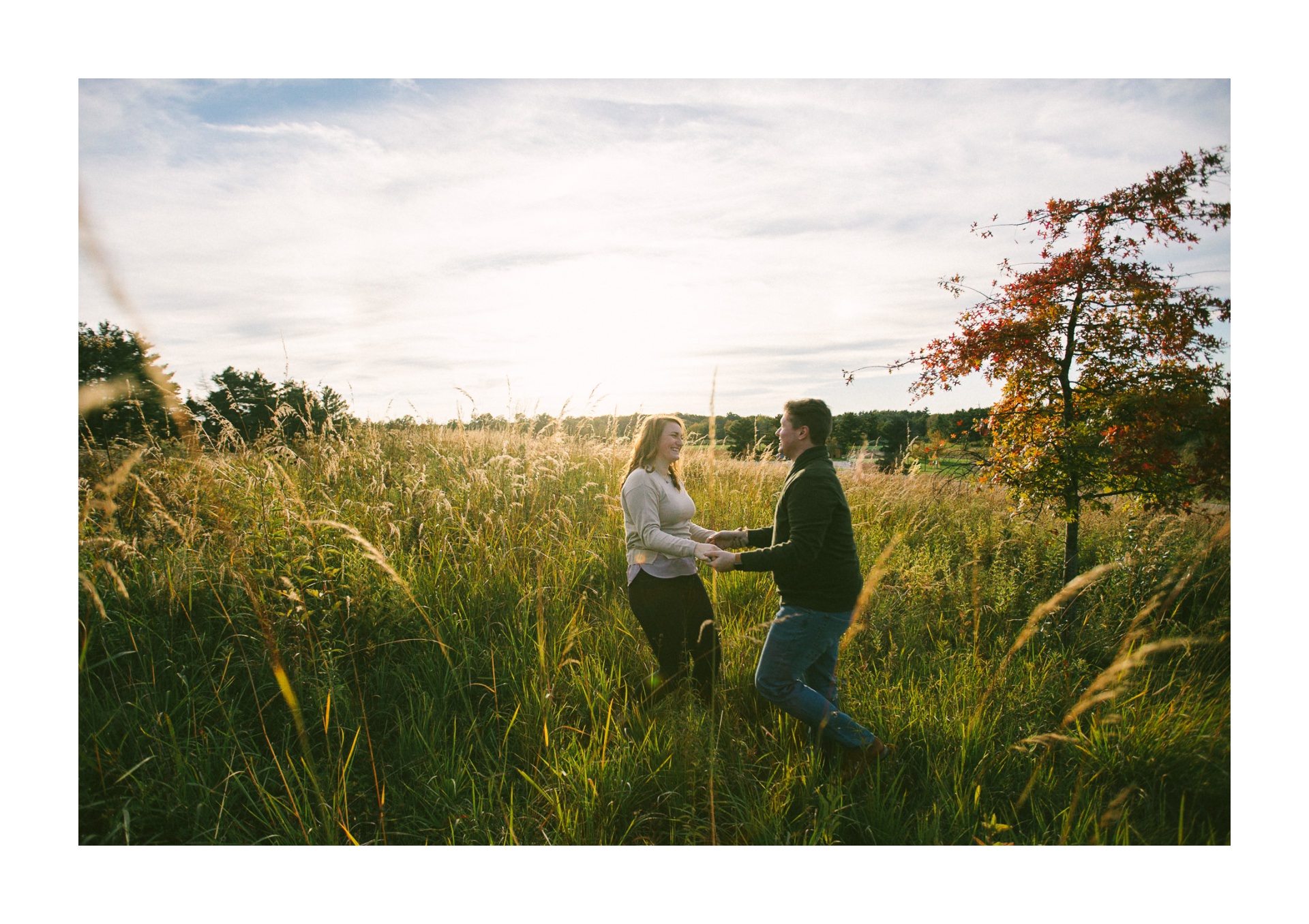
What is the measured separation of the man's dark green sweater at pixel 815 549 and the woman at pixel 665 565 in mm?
388

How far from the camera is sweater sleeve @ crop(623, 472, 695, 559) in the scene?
2771mm

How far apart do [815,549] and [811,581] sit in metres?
0.20

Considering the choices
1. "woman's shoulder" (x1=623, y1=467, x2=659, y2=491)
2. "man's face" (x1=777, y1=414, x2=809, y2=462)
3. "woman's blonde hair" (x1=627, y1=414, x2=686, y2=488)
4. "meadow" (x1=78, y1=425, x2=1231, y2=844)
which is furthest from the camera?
"woman's blonde hair" (x1=627, y1=414, x2=686, y2=488)

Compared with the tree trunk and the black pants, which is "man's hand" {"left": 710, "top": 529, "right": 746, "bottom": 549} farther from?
the tree trunk

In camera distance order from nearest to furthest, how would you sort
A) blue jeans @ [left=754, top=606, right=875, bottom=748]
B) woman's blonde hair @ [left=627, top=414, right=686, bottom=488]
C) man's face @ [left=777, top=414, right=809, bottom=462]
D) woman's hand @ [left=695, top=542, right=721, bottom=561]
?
blue jeans @ [left=754, top=606, right=875, bottom=748], woman's hand @ [left=695, top=542, right=721, bottom=561], man's face @ [left=777, top=414, right=809, bottom=462], woman's blonde hair @ [left=627, top=414, right=686, bottom=488]

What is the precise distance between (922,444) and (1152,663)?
178 cm

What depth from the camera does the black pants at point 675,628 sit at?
9.30 feet

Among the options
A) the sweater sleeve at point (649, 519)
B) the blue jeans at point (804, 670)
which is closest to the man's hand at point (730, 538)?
the sweater sleeve at point (649, 519)

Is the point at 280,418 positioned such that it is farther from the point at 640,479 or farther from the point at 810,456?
the point at 810,456

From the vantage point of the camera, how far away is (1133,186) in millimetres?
3098

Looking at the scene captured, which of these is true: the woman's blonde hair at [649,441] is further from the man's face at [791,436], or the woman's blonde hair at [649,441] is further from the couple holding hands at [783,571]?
the man's face at [791,436]

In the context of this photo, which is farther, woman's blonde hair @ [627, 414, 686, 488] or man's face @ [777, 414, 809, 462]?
woman's blonde hair @ [627, 414, 686, 488]

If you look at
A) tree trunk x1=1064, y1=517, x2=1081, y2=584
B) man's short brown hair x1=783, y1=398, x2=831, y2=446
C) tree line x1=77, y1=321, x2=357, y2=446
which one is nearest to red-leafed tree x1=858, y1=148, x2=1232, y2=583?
tree trunk x1=1064, y1=517, x2=1081, y2=584
